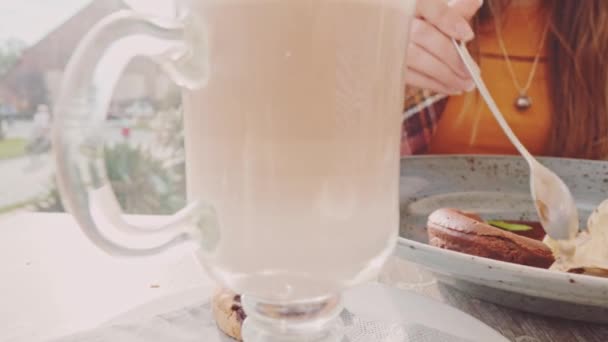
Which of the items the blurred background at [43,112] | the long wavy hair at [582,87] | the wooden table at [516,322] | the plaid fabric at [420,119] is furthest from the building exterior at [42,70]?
the wooden table at [516,322]

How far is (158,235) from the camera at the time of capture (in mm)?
333

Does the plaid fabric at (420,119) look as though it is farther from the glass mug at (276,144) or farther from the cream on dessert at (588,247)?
the glass mug at (276,144)

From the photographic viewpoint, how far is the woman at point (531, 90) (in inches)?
51.5

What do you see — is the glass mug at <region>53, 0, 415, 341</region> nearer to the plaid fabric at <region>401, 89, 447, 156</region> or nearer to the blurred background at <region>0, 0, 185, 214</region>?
the plaid fabric at <region>401, 89, 447, 156</region>

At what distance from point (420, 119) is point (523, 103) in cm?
25

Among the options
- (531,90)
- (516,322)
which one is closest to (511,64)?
(531,90)

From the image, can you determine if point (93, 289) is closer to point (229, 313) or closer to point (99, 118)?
point (229, 313)

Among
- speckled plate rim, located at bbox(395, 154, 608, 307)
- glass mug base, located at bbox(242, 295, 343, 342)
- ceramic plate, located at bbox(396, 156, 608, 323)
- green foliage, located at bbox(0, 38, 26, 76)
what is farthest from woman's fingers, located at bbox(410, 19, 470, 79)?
green foliage, located at bbox(0, 38, 26, 76)

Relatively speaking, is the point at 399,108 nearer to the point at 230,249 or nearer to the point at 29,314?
the point at 230,249

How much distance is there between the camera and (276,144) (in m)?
0.34

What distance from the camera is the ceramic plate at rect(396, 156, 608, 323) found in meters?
0.41

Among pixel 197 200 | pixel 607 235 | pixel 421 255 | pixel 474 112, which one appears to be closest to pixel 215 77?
pixel 197 200

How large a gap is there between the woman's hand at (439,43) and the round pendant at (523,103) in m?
0.53

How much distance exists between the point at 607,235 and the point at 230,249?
0.40 meters
